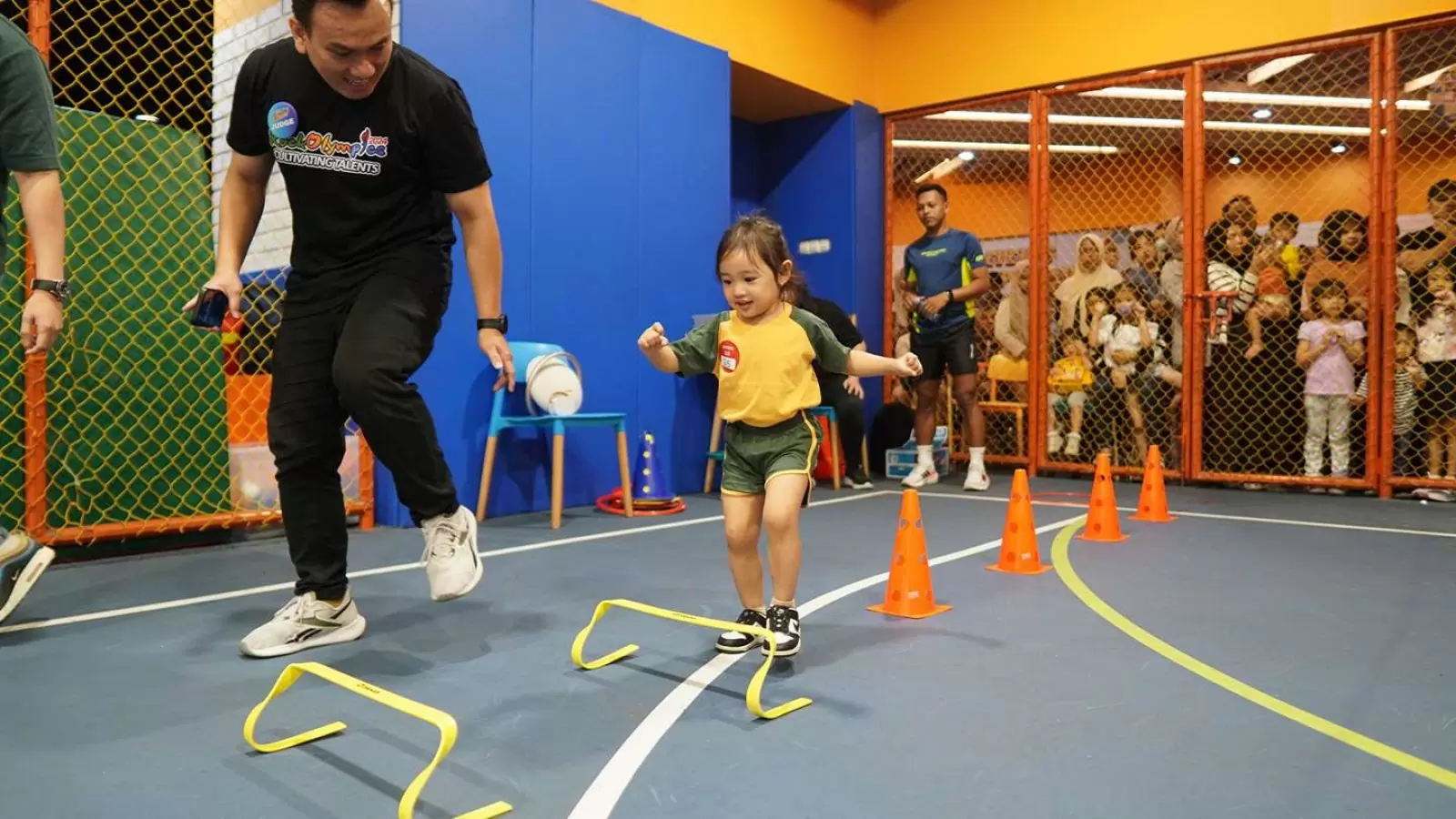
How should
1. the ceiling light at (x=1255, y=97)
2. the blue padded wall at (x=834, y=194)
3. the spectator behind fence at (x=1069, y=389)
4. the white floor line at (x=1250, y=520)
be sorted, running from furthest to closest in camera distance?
the blue padded wall at (x=834, y=194) < the spectator behind fence at (x=1069, y=389) < the ceiling light at (x=1255, y=97) < the white floor line at (x=1250, y=520)

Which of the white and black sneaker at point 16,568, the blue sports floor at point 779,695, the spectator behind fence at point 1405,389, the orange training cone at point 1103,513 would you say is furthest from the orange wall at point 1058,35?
the white and black sneaker at point 16,568

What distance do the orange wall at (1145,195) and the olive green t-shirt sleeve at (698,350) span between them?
201 inches

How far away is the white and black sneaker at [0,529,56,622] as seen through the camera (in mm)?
2541

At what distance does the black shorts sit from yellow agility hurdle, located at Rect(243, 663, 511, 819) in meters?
4.94

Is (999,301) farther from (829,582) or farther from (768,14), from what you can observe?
(829,582)

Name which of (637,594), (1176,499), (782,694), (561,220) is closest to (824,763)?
(782,694)

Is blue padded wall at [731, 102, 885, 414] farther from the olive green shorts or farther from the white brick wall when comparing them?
the olive green shorts

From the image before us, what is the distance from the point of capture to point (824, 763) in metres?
1.70

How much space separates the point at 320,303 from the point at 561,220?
2.82 metres

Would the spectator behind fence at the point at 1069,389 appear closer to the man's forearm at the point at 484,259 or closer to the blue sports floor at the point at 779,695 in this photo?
the blue sports floor at the point at 779,695

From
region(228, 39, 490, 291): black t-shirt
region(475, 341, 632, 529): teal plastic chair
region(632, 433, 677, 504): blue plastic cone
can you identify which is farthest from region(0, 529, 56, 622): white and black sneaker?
region(632, 433, 677, 504): blue plastic cone

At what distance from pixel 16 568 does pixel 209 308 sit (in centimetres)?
101

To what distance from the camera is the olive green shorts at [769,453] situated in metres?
2.43

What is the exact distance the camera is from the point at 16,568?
259 cm
